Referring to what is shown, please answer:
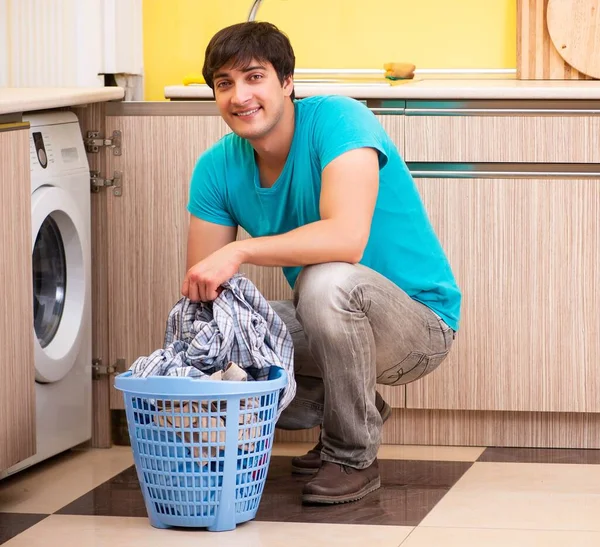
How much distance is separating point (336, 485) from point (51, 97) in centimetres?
103

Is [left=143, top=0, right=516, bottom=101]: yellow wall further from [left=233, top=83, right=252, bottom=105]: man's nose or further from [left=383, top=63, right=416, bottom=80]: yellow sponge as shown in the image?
[left=233, top=83, right=252, bottom=105]: man's nose

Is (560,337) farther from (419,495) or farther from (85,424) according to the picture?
(85,424)

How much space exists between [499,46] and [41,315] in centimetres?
159

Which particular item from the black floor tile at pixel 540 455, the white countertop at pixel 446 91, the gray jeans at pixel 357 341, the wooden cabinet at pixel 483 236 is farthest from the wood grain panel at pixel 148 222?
the black floor tile at pixel 540 455

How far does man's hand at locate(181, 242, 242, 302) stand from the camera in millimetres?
2121

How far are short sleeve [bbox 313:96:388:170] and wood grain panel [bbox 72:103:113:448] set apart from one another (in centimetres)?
74

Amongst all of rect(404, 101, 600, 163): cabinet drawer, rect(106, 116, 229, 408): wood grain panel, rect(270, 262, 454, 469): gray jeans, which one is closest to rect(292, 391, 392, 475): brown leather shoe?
rect(270, 262, 454, 469): gray jeans

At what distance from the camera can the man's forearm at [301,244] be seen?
7.14ft

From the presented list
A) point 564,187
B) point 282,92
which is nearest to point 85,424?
point 282,92

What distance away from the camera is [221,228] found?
2.41 m

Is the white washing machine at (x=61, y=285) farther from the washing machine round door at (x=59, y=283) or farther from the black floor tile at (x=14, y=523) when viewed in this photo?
the black floor tile at (x=14, y=523)

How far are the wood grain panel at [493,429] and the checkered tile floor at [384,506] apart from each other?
5 centimetres

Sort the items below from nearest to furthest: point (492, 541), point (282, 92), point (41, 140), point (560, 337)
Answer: point (492, 541) < point (282, 92) < point (41, 140) < point (560, 337)

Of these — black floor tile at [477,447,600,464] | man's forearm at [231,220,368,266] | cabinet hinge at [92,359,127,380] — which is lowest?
black floor tile at [477,447,600,464]
